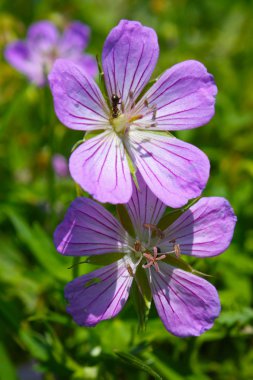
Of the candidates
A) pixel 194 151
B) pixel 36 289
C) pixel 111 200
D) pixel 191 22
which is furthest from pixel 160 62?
pixel 111 200

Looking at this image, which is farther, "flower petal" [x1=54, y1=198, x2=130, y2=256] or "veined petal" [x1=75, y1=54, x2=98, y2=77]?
"veined petal" [x1=75, y1=54, x2=98, y2=77]

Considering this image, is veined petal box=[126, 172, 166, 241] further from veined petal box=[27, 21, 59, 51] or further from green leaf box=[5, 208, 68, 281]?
veined petal box=[27, 21, 59, 51]

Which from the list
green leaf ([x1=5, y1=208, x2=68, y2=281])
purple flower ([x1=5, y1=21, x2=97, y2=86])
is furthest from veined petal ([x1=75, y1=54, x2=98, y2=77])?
green leaf ([x1=5, y1=208, x2=68, y2=281])

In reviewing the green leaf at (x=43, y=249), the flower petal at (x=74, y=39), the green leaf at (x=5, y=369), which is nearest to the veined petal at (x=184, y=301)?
the green leaf at (x=43, y=249)

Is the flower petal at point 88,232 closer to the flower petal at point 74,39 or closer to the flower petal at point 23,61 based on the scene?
the flower petal at point 23,61

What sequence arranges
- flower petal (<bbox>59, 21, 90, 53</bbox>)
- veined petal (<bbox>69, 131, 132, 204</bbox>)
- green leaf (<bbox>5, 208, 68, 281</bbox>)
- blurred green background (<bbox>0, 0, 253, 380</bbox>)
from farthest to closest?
flower petal (<bbox>59, 21, 90, 53</bbox>) < green leaf (<bbox>5, 208, 68, 281</bbox>) < blurred green background (<bbox>0, 0, 253, 380</bbox>) < veined petal (<bbox>69, 131, 132, 204</bbox>)
